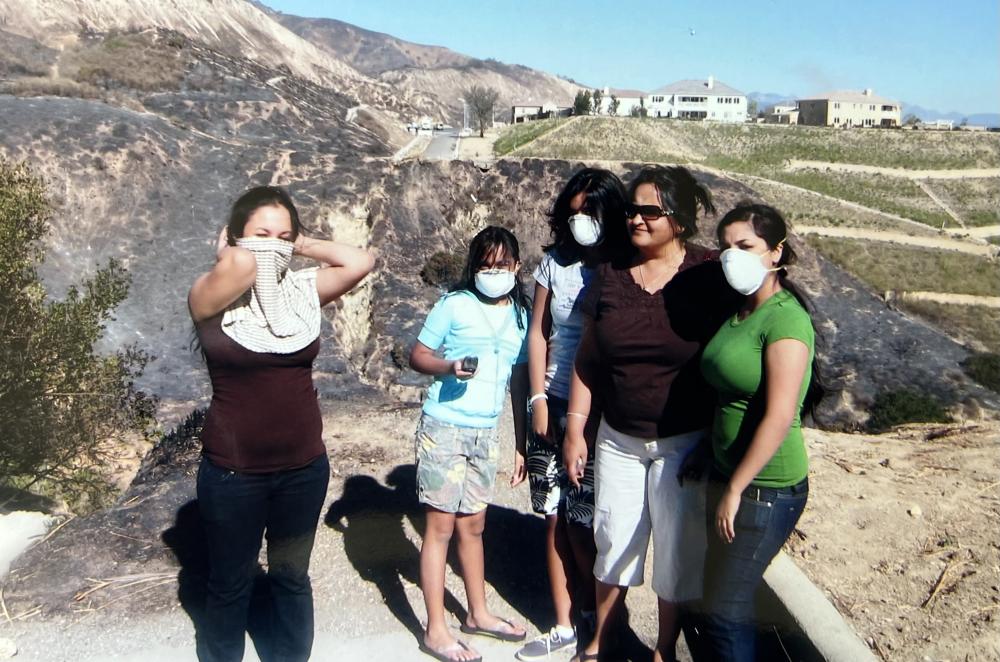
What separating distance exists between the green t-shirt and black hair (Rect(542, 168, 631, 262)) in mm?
724

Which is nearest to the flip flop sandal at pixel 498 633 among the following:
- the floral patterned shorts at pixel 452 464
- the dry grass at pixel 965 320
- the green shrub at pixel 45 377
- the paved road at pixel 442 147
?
the floral patterned shorts at pixel 452 464

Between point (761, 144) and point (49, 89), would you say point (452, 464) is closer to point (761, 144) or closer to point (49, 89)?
point (49, 89)

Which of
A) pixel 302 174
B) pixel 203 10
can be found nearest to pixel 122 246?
pixel 302 174

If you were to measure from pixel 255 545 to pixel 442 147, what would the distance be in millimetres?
45521

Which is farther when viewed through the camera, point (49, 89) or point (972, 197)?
point (972, 197)

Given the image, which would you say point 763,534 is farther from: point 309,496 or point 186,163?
point 186,163

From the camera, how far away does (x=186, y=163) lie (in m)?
20.7

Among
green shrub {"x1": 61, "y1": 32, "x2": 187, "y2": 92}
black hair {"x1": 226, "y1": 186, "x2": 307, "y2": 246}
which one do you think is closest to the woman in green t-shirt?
black hair {"x1": 226, "y1": 186, "x2": 307, "y2": 246}

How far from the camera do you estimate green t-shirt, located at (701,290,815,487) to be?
2.70 metres

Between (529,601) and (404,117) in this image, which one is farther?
(404,117)

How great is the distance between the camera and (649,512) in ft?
10.5

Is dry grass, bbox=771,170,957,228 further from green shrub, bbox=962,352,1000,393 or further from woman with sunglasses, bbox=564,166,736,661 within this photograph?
woman with sunglasses, bbox=564,166,736,661

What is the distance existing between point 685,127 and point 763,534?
188ft

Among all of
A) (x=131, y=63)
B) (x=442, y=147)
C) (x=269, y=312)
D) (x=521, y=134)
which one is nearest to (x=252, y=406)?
(x=269, y=312)
